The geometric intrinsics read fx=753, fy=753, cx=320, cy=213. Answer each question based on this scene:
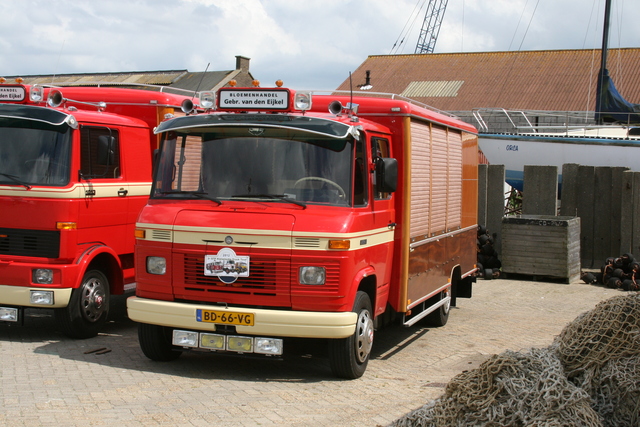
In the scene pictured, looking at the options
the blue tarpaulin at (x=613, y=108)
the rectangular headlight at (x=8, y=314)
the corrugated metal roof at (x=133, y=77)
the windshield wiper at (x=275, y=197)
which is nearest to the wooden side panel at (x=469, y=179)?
the windshield wiper at (x=275, y=197)

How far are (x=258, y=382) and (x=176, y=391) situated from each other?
862 mm

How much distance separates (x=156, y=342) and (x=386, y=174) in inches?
118

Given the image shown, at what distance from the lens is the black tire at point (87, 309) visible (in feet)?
29.7

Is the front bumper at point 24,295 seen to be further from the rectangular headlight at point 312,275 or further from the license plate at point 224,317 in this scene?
the rectangular headlight at point 312,275

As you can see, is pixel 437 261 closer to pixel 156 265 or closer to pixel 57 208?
pixel 156 265

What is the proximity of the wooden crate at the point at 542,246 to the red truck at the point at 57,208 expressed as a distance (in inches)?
362

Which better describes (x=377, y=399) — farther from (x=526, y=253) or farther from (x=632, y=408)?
(x=526, y=253)

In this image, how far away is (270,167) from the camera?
764 centimetres

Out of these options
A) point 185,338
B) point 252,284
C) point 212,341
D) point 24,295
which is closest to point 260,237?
point 252,284

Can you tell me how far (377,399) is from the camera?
6.97 m

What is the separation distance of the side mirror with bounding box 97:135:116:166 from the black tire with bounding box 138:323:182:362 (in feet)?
7.75

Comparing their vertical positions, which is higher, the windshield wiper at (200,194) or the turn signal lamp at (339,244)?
the windshield wiper at (200,194)

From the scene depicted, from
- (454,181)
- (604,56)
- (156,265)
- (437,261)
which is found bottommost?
(437,261)

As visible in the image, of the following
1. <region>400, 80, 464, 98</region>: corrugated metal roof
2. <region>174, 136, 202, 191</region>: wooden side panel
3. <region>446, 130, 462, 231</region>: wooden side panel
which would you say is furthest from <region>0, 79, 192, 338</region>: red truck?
<region>400, 80, 464, 98</region>: corrugated metal roof
